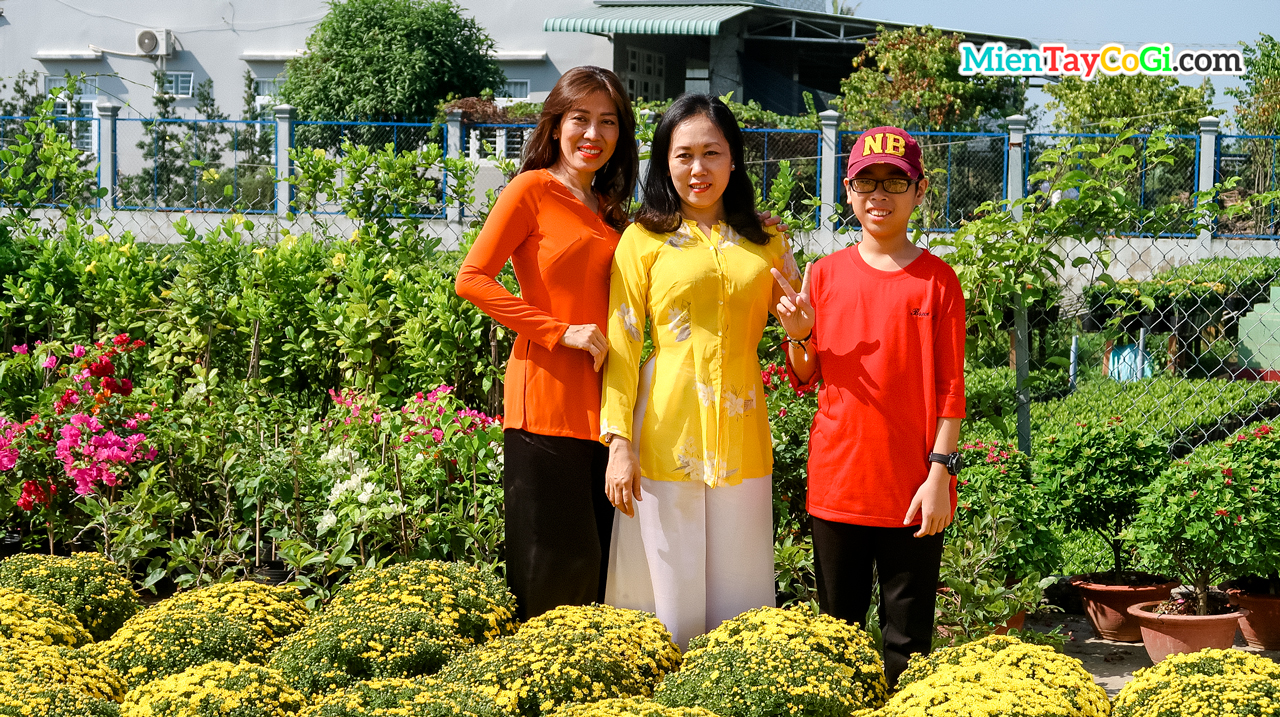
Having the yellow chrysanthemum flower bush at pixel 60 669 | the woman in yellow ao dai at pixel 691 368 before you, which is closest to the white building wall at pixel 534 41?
the woman in yellow ao dai at pixel 691 368

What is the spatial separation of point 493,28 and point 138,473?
17.1 meters

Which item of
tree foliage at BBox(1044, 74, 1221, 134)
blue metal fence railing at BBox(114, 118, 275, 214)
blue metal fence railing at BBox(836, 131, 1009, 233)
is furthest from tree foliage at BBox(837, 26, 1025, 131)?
blue metal fence railing at BBox(114, 118, 275, 214)

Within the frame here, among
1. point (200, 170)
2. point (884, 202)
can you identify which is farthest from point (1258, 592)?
point (200, 170)

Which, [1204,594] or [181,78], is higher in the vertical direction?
[181,78]

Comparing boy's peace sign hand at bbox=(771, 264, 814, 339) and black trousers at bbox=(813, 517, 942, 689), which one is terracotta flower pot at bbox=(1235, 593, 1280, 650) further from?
boy's peace sign hand at bbox=(771, 264, 814, 339)

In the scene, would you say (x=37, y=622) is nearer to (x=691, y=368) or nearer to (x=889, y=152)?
(x=691, y=368)

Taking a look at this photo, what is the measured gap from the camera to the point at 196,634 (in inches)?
99.6

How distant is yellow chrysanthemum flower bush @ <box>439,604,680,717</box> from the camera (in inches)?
86.0

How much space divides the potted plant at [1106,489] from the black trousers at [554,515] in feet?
5.49

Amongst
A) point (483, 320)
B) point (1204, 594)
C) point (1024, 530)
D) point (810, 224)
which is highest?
point (810, 224)

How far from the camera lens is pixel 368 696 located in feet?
7.14

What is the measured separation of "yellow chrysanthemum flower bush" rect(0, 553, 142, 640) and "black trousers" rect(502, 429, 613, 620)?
3.71 feet

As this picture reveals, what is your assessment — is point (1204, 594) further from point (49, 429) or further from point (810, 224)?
point (49, 429)

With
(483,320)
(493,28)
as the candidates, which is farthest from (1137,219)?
(493,28)
